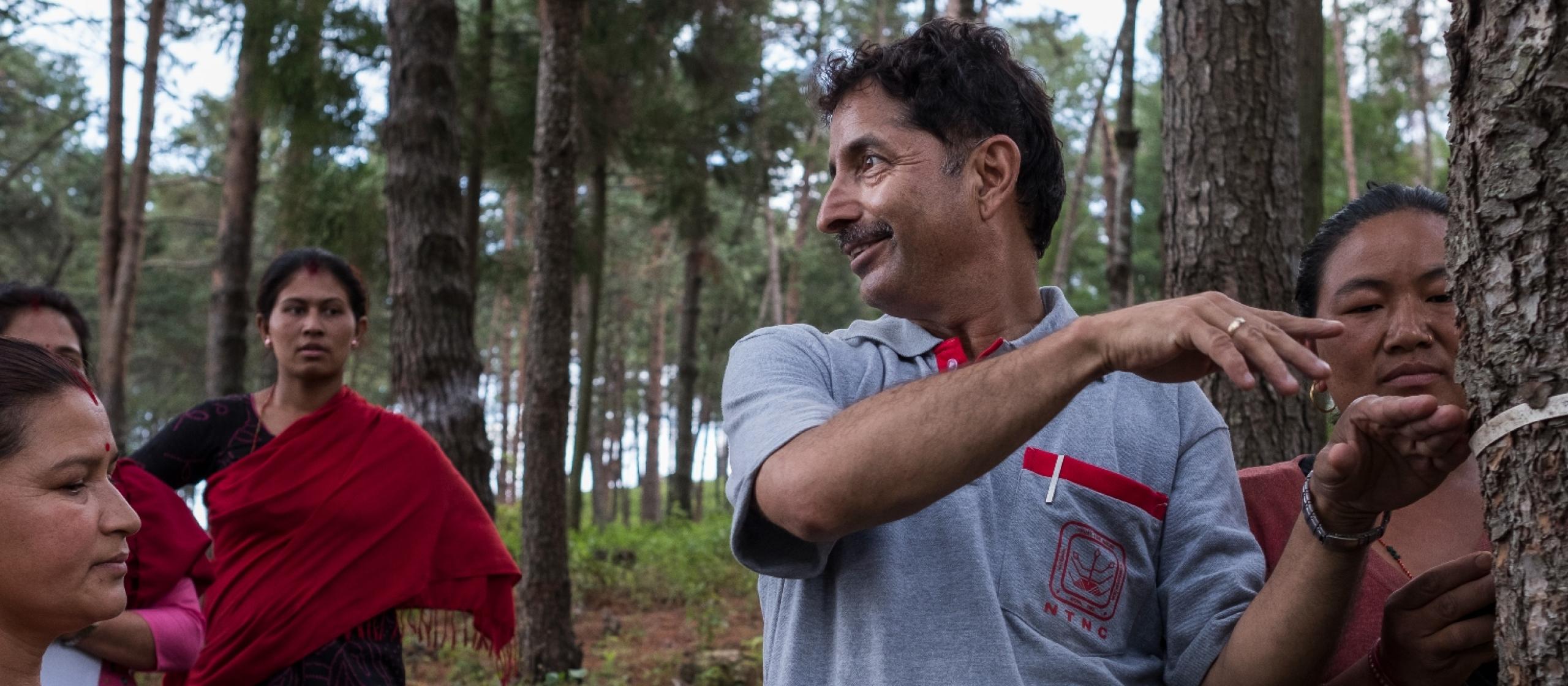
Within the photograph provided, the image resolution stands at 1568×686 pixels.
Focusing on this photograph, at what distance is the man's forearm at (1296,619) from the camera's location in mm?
1845

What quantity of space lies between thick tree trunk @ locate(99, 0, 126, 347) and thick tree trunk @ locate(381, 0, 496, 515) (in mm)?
5340

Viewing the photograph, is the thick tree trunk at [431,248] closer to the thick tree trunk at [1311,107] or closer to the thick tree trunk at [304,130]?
the thick tree trunk at [304,130]

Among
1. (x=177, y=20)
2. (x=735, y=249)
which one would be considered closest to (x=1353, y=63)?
(x=735, y=249)

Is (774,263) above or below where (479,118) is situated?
above

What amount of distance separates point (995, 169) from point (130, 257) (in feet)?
38.0

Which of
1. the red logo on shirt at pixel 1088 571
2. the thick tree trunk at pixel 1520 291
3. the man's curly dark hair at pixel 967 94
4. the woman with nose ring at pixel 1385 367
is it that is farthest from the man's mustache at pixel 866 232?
the thick tree trunk at pixel 1520 291

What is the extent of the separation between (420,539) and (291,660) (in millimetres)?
598

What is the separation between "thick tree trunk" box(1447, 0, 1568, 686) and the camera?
1.46 meters

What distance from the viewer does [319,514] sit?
4.39 m

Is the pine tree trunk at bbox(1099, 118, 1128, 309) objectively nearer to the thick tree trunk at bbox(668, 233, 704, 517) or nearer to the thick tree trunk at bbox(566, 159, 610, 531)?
the thick tree trunk at bbox(668, 233, 704, 517)

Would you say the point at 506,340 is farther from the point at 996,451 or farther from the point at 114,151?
the point at 996,451

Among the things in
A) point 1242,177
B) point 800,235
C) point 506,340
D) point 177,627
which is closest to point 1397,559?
point 1242,177

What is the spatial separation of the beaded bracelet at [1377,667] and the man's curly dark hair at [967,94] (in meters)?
0.81

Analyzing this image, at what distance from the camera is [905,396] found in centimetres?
162
